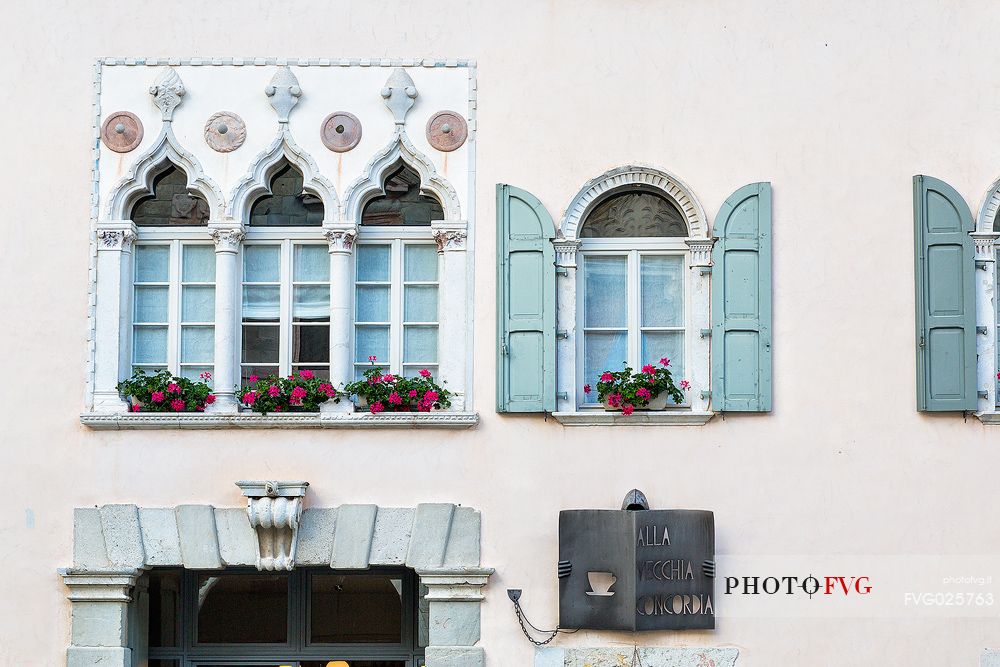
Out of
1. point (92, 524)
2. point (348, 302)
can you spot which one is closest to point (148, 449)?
point (92, 524)

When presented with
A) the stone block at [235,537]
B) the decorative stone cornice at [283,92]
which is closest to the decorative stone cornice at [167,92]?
the decorative stone cornice at [283,92]

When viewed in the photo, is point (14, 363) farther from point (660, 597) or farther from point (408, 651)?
point (660, 597)

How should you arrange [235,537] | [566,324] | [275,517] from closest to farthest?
[275,517] → [235,537] → [566,324]

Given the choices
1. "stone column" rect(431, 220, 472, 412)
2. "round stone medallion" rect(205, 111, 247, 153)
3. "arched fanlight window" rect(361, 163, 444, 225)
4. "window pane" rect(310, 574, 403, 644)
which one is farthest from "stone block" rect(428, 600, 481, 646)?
"round stone medallion" rect(205, 111, 247, 153)

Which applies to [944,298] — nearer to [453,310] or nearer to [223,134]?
[453,310]

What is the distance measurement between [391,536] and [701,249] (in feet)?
10.0

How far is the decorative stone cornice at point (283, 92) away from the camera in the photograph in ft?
33.4

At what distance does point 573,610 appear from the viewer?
967 centimetres

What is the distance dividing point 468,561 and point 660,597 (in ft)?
4.52

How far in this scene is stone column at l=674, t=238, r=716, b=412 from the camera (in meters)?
10.0

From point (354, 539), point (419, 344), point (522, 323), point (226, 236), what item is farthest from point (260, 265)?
point (354, 539)

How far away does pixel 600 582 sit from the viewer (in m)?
9.70

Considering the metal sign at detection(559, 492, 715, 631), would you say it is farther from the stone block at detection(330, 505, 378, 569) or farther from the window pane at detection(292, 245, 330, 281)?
the window pane at detection(292, 245, 330, 281)

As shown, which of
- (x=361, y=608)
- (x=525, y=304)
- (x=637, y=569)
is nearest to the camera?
(x=637, y=569)
